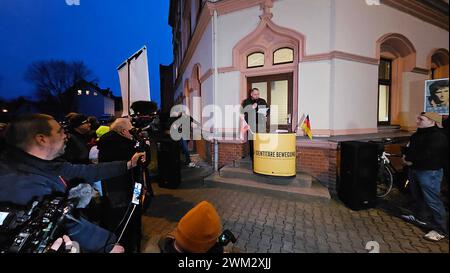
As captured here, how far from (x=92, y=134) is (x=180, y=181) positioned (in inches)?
92.9

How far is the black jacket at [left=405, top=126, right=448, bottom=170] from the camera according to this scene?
2.89 meters

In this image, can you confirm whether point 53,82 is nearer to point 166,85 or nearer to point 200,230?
point 166,85

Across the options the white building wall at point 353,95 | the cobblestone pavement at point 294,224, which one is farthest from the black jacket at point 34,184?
the white building wall at point 353,95

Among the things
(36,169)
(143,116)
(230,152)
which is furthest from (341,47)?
(36,169)

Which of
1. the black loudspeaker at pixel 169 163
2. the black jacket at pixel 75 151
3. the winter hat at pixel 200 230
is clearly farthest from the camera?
the black loudspeaker at pixel 169 163

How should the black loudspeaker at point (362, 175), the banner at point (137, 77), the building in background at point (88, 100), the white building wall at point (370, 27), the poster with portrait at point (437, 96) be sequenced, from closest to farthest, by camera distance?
1. the poster with portrait at point (437, 96)
2. the banner at point (137, 77)
3. the black loudspeaker at point (362, 175)
4. the white building wall at point (370, 27)
5. the building in background at point (88, 100)

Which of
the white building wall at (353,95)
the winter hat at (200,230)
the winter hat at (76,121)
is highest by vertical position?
the white building wall at (353,95)

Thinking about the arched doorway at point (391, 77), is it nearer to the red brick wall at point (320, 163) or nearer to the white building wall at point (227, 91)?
the red brick wall at point (320, 163)

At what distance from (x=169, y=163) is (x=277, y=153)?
274 cm

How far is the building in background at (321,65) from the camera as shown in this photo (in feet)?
17.0

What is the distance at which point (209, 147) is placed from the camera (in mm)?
6773

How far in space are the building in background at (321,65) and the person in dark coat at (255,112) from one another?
1.78 feet

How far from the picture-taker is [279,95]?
5.98m

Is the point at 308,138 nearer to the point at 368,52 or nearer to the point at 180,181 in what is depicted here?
the point at 368,52
